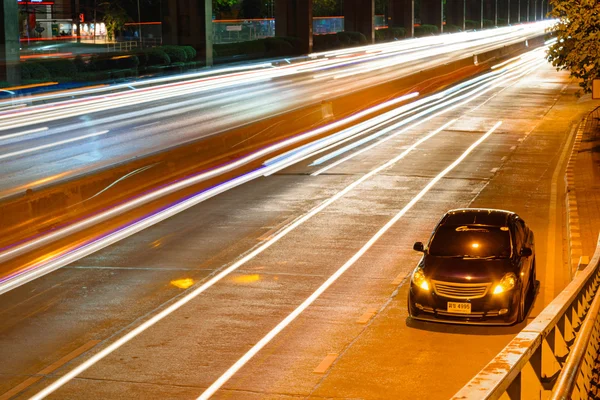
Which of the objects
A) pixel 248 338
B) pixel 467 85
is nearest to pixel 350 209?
pixel 248 338

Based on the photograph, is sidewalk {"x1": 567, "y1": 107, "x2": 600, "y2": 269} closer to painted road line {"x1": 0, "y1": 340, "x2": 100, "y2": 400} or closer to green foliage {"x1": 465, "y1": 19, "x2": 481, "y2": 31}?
painted road line {"x1": 0, "y1": 340, "x2": 100, "y2": 400}

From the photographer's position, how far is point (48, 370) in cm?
1170

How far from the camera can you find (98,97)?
4456cm

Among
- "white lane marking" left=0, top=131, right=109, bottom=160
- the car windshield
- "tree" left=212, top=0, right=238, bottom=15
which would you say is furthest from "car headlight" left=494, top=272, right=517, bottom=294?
"tree" left=212, top=0, right=238, bottom=15

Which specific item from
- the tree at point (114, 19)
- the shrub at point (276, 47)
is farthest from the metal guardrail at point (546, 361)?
the tree at point (114, 19)

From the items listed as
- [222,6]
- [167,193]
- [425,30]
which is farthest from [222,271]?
[425,30]

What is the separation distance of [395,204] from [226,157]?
6.83m

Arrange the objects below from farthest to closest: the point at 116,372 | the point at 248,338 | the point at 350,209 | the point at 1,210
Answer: the point at 350,209 → the point at 1,210 → the point at 248,338 → the point at 116,372

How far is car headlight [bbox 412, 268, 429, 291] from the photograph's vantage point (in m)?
13.6

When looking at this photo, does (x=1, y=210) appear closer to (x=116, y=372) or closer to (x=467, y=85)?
(x=116, y=372)

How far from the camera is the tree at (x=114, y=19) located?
280 ft

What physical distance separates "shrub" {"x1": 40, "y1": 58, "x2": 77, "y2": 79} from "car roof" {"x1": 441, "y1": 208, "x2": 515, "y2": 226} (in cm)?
4036

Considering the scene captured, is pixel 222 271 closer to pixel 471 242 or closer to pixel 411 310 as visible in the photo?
pixel 411 310

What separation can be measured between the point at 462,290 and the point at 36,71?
41354 millimetres
